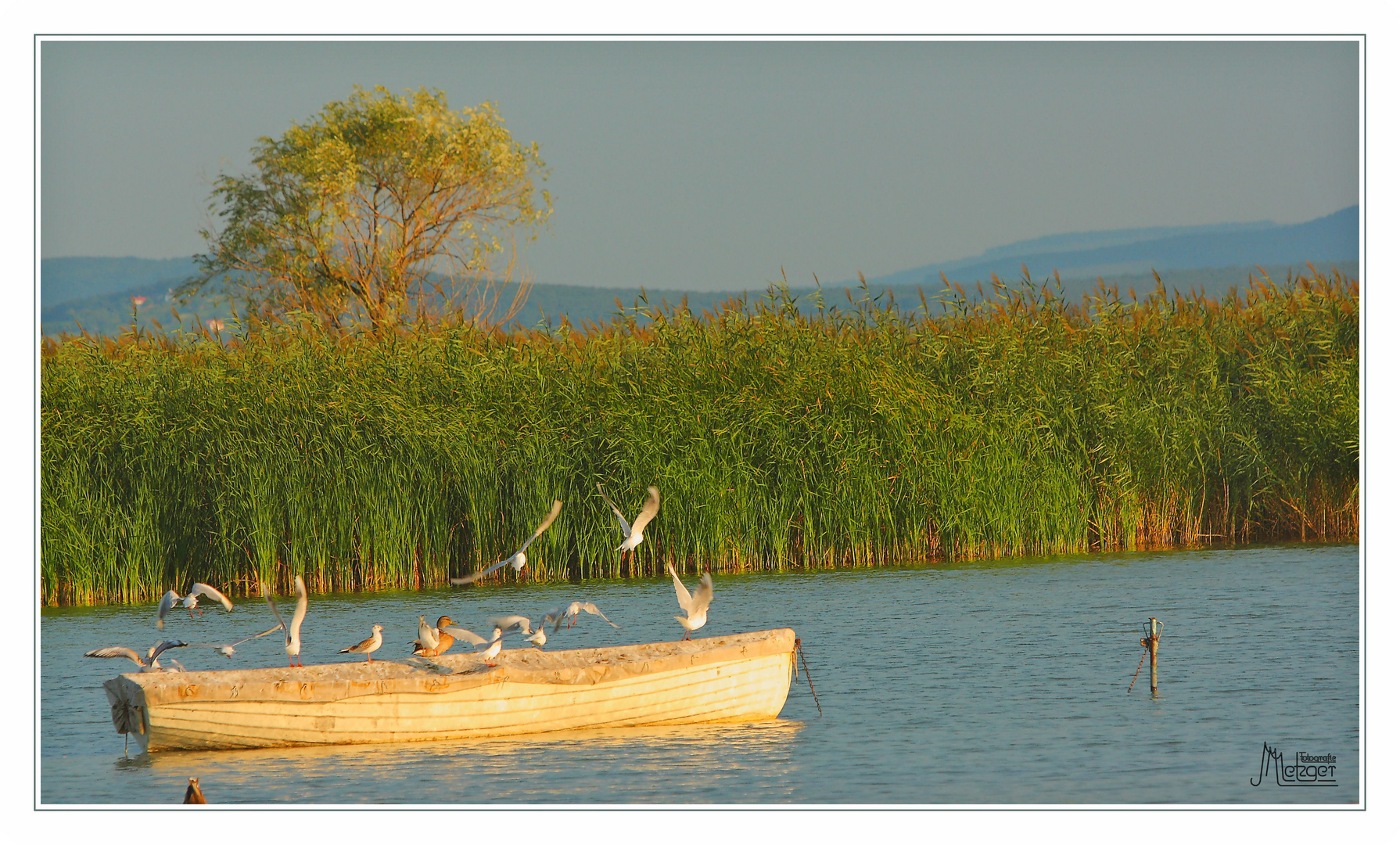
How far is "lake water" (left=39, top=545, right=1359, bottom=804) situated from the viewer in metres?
9.05

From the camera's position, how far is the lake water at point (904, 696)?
905cm

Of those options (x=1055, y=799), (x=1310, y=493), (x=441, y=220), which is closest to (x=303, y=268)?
(x=441, y=220)

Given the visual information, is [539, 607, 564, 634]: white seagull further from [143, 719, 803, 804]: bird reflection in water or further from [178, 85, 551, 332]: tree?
[178, 85, 551, 332]: tree

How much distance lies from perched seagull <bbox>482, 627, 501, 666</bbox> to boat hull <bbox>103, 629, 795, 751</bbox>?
7 centimetres

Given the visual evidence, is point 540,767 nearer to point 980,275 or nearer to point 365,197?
point 365,197

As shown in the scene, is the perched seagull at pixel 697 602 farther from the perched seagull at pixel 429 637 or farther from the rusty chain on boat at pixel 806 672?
the perched seagull at pixel 429 637

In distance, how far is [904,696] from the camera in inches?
442

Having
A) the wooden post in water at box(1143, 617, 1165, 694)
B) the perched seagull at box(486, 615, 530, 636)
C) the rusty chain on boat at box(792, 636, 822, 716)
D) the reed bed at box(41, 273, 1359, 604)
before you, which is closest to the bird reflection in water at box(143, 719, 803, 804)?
the rusty chain on boat at box(792, 636, 822, 716)

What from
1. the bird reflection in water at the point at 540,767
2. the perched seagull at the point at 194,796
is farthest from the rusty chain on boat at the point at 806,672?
the perched seagull at the point at 194,796

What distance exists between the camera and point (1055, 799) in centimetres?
876

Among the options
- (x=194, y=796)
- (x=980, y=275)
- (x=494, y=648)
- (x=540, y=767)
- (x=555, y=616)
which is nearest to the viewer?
(x=194, y=796)

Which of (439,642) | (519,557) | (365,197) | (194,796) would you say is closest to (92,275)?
(365,197)

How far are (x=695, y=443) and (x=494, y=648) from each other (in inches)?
262

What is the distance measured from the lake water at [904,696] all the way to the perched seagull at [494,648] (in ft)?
1.98
